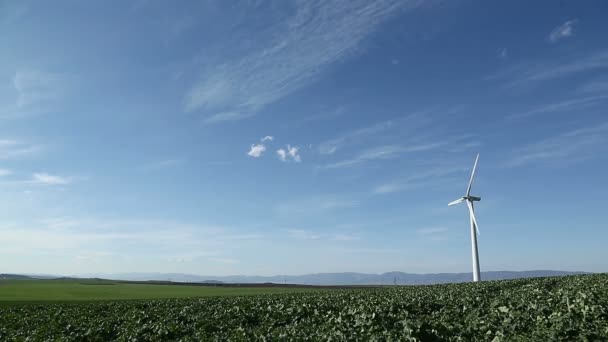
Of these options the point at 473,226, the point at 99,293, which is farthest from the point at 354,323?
the point at 99,293

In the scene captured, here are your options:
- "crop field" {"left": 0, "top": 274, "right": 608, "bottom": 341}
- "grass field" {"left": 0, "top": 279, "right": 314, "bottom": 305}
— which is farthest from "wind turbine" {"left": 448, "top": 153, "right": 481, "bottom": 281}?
"crop field" {"left": 0, "top": 274, "right": 608, "bottom": 341}

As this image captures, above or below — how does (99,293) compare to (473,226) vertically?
below

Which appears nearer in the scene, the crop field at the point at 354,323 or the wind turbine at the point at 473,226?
the crop field at the point at 354,323

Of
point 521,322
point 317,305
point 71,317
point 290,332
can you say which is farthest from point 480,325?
point 71,317

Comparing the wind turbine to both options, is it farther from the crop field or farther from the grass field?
the crop field

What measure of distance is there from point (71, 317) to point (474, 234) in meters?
70.4

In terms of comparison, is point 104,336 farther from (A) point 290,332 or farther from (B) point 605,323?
(B) point 605,323

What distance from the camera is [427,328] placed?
15461mm

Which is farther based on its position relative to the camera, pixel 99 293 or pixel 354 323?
pixel 99 293

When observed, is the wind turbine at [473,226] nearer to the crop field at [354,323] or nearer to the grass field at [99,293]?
the grass field at [99,293]

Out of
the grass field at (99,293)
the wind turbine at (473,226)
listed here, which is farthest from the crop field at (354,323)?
the wind turbine at (473,226)

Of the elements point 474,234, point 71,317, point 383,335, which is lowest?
point 71,317

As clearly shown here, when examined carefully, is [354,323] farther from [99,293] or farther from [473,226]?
[99,293]

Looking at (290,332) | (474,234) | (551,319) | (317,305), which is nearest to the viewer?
(551,319)
